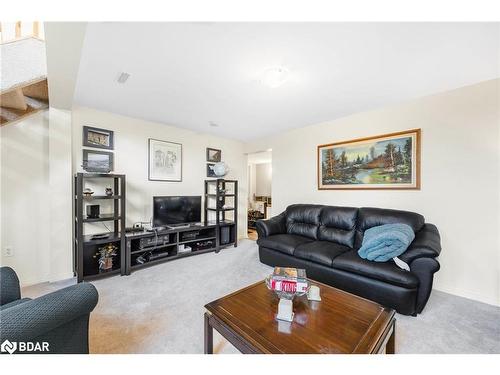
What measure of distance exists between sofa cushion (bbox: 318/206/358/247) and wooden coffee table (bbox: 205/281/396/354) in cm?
146

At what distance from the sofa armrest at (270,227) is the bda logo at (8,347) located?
8.59 ft

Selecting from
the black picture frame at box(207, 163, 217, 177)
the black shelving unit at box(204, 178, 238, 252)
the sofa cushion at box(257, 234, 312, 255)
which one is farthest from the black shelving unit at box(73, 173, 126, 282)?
the sofa cushion at box(257, 234, 312, 255)

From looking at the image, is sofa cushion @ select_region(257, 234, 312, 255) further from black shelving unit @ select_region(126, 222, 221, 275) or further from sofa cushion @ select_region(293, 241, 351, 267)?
black shelving unit @ select_region(126, 222, 221, 275)

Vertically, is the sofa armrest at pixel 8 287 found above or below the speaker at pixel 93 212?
below

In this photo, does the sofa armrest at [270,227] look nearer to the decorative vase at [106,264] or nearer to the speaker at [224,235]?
the speaker at [224,235]

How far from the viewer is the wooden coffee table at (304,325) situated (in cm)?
104

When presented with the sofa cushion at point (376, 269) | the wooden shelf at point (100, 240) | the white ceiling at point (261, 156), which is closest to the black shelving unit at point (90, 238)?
the wooden shelf at point (100, 240)

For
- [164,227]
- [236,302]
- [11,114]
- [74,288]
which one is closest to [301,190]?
[164,227]

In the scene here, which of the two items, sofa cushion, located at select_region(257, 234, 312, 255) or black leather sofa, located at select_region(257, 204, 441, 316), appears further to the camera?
sofa cushion, located at select_region(257, 234, 312, 255)

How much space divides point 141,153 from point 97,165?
2.33 ft

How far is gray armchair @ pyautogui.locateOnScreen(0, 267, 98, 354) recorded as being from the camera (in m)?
0.87

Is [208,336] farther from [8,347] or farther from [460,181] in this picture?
[460,181]
